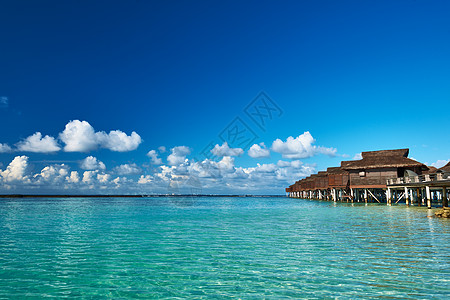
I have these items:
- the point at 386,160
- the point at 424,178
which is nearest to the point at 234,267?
the point at 424,178

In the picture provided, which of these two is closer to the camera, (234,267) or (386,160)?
(234,267)

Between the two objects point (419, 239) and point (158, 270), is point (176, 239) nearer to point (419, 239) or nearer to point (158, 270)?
point (158, 270)

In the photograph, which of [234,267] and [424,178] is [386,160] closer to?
[424,178]

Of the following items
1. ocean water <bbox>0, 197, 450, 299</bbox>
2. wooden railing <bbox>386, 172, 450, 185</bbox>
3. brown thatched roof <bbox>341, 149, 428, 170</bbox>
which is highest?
brown thatched roof <bbox>341, 149, 428, 170</bbox>

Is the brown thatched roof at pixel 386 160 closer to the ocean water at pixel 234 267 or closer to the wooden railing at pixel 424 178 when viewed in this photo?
the wooden railing at pixel 424 178

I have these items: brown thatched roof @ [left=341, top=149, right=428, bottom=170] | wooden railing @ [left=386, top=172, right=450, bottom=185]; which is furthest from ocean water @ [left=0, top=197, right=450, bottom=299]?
brown thatched roof @ [left=341, top=149, right=428, bottom=170]

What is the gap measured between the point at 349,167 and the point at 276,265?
47733 mm

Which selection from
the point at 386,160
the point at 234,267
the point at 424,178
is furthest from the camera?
the point at 386,160

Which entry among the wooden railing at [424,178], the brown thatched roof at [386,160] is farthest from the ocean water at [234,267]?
the brown thatched roof at [386,160]

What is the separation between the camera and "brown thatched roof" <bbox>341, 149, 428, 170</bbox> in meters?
49.7

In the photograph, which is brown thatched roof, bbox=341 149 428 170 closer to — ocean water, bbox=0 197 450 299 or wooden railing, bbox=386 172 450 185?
wooden railing, bbox=386 172 450 185

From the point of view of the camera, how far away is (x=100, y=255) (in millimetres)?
12898

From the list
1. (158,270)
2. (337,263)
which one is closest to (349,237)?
(337,263)

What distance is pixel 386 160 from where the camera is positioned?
5112 centimetres
